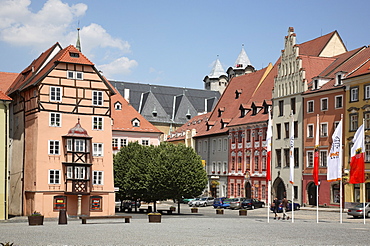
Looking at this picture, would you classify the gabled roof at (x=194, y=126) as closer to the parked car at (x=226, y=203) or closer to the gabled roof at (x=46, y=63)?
the parked car at (x=226, y=203)

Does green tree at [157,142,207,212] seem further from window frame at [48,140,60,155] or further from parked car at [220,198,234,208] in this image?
parked car at [220,198,234,208]

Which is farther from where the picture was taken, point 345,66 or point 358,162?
point 345,66

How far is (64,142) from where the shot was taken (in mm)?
55438

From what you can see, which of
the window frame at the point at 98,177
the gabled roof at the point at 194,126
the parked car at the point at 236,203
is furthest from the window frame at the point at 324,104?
the gabled roof at the point at 194,126

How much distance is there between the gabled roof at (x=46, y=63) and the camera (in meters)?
56.5

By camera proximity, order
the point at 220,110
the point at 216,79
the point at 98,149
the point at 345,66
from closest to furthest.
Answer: the point at 98,149
the point at 345,66
the point at 220,110
the point at 216,79

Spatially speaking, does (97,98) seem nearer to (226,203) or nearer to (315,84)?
(226,203)

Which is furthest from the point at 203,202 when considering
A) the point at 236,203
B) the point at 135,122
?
the point at 135,122

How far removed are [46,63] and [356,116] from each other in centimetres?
3100

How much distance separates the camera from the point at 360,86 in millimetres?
61000

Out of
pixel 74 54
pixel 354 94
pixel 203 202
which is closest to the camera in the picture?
pixel 74 54

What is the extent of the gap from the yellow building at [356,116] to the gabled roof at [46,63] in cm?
2398

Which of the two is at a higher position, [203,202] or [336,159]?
[336,159]

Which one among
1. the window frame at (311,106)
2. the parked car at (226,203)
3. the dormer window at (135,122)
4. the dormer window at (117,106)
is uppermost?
the dormer window at (117,106)
